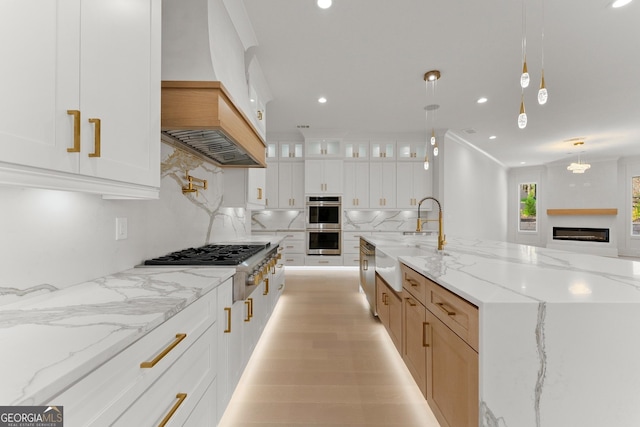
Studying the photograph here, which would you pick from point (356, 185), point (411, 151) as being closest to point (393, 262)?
point (356, 185)

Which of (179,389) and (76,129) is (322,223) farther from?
(76,129)

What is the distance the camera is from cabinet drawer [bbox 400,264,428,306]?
5.19 feet

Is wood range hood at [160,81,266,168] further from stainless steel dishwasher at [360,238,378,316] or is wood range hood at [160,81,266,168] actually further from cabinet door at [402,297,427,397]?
stainless steel dishwasher at [360,238,378,316]

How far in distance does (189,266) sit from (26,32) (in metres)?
1.24

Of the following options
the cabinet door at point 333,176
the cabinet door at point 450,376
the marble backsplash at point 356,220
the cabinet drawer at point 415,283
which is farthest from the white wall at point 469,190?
the cabinet door at point 450,376

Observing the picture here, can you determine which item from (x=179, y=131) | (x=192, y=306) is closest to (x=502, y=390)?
(x=192, y=306)

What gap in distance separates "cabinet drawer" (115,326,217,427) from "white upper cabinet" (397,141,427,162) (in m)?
5.71

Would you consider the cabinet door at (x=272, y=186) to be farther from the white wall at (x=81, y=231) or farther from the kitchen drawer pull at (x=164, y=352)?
the kitchen drawer pull at (x=164, y=352)

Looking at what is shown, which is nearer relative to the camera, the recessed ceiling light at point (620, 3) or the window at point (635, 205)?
the recessed ceiling light at point (620, 3)

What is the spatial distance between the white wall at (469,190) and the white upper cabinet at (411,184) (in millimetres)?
328

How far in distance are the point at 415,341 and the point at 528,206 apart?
34.2 feet

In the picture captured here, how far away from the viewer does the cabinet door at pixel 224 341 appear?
145cm

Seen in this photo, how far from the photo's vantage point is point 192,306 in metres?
1.16

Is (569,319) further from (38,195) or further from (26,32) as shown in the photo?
(38,195)
